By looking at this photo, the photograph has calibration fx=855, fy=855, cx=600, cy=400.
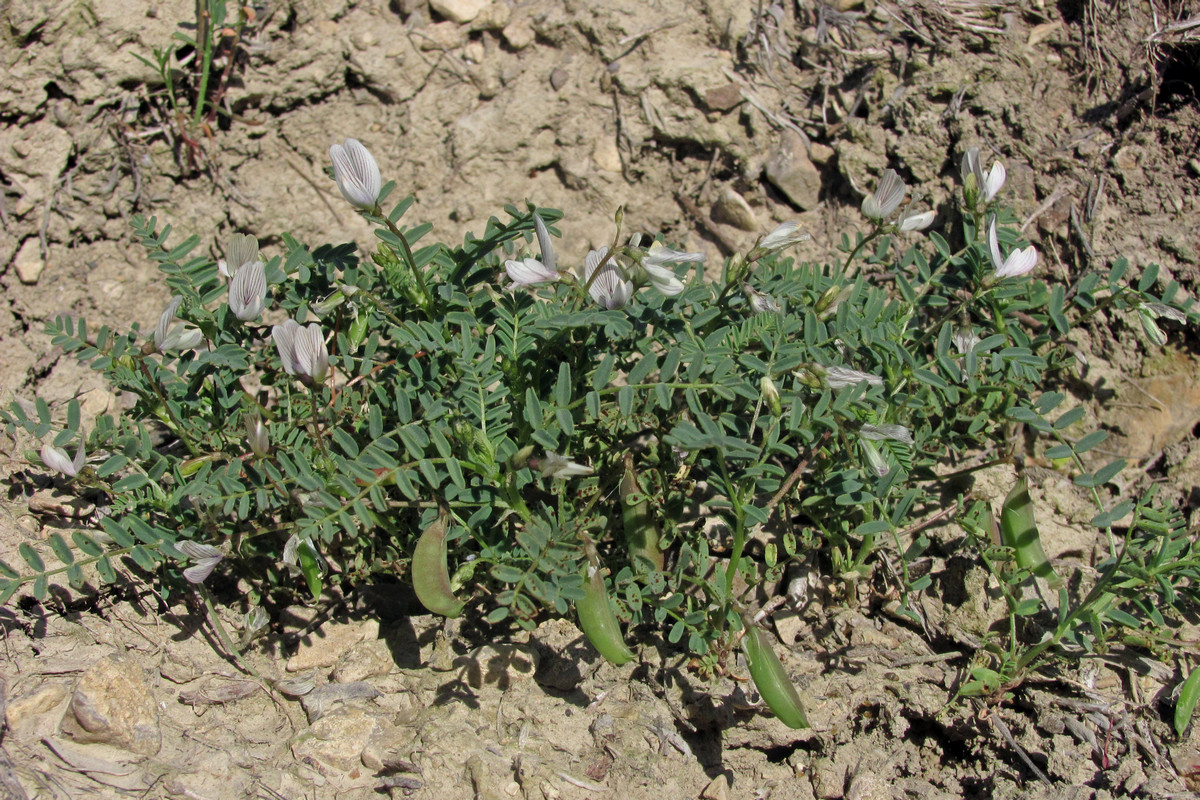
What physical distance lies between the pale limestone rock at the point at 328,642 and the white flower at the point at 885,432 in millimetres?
1449

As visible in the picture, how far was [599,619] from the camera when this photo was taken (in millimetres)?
2066

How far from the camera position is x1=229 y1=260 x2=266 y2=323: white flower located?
210 centimetres

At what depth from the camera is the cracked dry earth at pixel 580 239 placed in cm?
208

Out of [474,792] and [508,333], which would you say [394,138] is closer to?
[508,333]

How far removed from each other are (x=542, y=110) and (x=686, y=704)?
2.33 meters

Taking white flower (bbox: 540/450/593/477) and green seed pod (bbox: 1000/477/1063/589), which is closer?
white flower (bbox: 540/450/593/477)

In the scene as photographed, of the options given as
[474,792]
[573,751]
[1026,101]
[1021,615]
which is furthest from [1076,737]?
[1026,101]

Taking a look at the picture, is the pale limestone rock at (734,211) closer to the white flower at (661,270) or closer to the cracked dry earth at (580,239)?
the cracked dry earth at (580,239)

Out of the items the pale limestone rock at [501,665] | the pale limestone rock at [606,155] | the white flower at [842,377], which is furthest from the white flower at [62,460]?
the pale limestone rock at [606,155]

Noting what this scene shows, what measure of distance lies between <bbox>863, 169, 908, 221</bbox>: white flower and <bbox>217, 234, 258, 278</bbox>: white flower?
170cm

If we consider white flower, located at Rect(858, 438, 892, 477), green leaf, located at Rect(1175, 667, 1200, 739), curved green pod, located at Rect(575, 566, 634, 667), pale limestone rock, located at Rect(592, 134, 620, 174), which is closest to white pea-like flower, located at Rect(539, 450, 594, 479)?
curved green pod, located at Rect(575, 566, 634, 667)

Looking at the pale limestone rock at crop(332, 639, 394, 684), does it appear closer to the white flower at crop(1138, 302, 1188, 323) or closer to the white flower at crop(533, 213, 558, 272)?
the white flower at crop(533, 213, 558, 272)

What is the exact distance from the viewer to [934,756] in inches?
87.7

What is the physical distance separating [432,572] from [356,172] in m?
0.96
